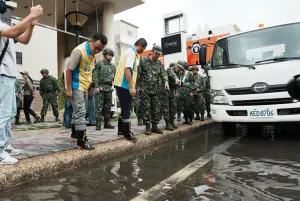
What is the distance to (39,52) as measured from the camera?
18891mm

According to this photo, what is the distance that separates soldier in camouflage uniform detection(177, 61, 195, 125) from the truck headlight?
1762mm

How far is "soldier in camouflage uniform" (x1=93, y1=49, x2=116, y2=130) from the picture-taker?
5.79 meters

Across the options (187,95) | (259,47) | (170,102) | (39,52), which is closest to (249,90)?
(259,47)

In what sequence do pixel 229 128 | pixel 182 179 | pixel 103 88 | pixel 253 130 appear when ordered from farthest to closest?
pixel 253 130 → pixel 103 88 → pixel 229 128 → pixel 182 179

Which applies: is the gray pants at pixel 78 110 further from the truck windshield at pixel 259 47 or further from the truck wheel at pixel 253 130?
the truck wheel at pixel 253 130

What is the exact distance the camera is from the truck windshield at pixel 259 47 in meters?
4.88

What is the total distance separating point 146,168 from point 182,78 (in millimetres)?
4911

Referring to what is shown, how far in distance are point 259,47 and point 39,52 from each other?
16.9 meters

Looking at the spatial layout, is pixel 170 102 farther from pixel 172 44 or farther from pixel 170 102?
pixel 172 44

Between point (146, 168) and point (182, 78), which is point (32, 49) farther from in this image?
point (146, 168)

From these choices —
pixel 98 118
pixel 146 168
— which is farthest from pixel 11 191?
pixel 98 118

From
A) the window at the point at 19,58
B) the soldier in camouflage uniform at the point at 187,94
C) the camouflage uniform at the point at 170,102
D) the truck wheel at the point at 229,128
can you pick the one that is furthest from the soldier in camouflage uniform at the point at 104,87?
the window at the point at 19,58

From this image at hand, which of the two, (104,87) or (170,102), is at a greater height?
(104,87)

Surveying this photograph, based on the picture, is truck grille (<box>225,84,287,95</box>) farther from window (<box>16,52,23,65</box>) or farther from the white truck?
window (<box>16,52,23,65</box>)
